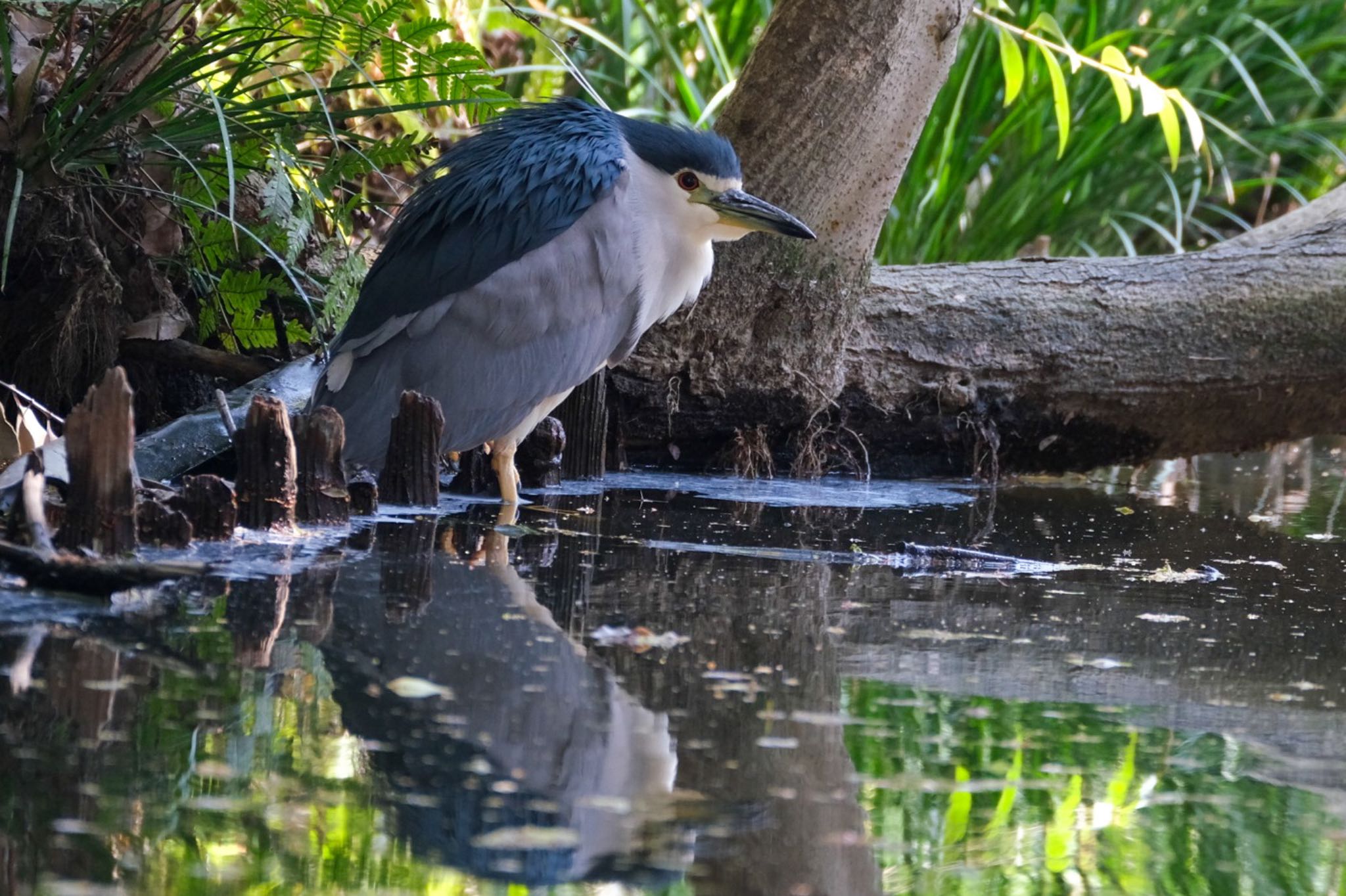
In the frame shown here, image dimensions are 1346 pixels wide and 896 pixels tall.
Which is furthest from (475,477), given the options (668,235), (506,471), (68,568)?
(68,568)

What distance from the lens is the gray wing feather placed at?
143 inches

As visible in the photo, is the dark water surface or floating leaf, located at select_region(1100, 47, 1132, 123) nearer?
the dark water surface

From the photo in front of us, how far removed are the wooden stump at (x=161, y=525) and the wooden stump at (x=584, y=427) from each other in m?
1.84

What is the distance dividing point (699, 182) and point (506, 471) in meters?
0.97

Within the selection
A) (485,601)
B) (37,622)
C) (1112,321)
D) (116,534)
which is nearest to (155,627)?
(37,622)

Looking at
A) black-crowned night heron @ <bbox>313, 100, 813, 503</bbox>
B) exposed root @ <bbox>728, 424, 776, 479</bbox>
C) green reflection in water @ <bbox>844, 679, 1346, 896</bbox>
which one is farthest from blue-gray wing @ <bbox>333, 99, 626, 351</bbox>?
green reflection in water @ <bbox>844, 679, 1346, 896</bbox>

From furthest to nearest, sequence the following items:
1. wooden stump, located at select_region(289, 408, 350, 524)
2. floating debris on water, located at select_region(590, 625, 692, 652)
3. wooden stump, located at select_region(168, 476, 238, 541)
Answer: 1. wooden stump, located at select_region(289, 408, 350, 524)
2. wooden stump, located at select_region(168, 476, 238, 541)
3. floating debris on water, located at select_region(590, 625, 692, 652)

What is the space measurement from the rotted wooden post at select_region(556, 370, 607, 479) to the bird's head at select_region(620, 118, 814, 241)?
594 millimetres

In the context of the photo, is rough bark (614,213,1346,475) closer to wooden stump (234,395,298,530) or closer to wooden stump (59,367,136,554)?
wooden stump (234,395,298,530)

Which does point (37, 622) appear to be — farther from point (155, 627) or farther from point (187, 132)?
point (187, 132)

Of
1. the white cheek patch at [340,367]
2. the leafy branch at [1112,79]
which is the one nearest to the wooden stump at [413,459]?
the white cheek patch at [340,367]

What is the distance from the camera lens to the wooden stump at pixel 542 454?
4.25m

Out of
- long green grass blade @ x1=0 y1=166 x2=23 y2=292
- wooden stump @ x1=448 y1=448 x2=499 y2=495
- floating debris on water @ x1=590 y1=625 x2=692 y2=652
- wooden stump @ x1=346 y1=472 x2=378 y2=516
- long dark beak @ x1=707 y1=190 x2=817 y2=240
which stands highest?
long dark beak @ x1=707 y1=190 x2=817 y2=240

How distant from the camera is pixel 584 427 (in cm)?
441
